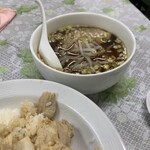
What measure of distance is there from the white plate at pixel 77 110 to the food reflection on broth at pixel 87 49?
0.25ft

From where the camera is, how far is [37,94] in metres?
0.86

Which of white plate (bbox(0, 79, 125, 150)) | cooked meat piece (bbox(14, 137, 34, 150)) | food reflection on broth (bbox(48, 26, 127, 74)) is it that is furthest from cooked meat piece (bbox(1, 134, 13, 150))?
food reflection on broth (bbox(48, 26, 127, 74))

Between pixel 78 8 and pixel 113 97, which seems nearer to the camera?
pixel 113 97

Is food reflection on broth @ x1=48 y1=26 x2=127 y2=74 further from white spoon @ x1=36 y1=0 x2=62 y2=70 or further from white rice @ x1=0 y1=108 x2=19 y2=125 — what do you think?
white rice @ x1=0 y1=108 x2=19 y2=125

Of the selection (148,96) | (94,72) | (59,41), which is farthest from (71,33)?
(148,96)

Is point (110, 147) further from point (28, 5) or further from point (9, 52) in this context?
point (28, 5)

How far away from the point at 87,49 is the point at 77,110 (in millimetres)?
201

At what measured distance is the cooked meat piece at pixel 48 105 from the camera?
0.82 metres

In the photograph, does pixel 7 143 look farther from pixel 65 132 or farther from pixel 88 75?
pixel 88 75

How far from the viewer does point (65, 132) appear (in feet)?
2.52

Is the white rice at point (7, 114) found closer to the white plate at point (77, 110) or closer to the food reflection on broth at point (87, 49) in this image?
the white plate at point (77, 110)

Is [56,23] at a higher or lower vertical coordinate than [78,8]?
higher

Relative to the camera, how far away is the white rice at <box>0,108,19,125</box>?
83cm

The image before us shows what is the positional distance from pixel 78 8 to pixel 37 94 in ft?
1.70
